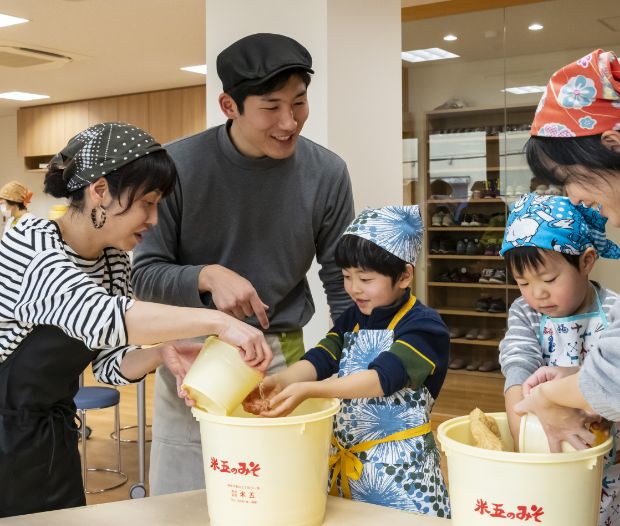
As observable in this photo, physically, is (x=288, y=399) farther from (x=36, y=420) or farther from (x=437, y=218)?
(x=437, y=218)

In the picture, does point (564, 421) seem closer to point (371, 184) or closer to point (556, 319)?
A: point (556, 319)

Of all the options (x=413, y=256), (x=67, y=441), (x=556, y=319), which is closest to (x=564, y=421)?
(x=556, y=319)

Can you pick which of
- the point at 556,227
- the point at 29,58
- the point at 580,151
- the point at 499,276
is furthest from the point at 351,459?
the point at 29,58

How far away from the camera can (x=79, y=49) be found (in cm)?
567

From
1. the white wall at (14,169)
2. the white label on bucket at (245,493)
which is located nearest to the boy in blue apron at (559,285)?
the white label on bucket at (245,493)

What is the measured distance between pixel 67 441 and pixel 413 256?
0.80m

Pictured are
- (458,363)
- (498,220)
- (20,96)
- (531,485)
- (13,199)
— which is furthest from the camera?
(20,96)

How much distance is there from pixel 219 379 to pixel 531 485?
51cm

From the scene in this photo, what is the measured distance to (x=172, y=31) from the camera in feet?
16.8

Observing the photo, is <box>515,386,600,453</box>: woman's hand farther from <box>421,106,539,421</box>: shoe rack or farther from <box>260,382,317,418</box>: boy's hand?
<box>421,106,539,421</box>: shoe rack

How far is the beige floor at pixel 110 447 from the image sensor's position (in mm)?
3763

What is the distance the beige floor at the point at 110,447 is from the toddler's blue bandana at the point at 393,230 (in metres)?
2.36

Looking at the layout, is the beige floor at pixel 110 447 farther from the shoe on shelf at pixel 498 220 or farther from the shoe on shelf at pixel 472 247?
the shoe on shelf at pixel 498 220

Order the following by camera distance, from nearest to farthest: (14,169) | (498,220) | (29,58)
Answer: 1. (498,220)
2. (29,58)
3. (14,169)
